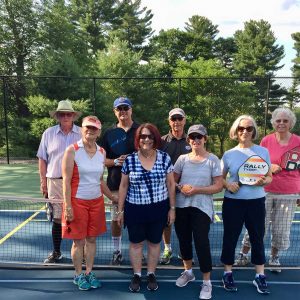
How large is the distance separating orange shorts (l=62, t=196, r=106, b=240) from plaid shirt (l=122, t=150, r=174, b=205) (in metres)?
0.42

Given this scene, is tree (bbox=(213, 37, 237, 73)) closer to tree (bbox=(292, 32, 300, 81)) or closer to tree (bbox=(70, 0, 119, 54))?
tree (bbox=(292, 32, 300, 81))

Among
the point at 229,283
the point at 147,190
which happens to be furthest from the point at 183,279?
the point at 147,190

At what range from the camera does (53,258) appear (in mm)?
4824

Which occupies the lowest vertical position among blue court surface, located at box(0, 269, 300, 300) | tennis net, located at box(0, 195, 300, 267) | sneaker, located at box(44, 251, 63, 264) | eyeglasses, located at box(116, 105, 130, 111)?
tennis net, located at box(0, 195, 300, 267)

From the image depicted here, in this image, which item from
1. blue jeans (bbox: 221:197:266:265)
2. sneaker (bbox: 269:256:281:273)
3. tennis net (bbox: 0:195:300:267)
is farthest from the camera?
tennis net (bbox: 0:195:300:267)

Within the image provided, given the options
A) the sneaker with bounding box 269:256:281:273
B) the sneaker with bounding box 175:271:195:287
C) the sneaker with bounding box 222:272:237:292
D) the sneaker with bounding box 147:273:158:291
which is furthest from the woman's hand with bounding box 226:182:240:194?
the sneaker with bounding box 269:256:281:273

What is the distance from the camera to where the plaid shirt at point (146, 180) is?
3.64 metres

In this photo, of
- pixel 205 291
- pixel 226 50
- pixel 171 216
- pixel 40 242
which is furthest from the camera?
pixel 226 50

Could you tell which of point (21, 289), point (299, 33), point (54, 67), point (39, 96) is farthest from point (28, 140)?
point (299, 33)

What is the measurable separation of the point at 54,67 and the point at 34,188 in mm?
12209

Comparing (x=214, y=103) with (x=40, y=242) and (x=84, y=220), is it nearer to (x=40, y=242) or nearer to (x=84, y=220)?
(x=40, y=242)

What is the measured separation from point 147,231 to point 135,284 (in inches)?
26.9

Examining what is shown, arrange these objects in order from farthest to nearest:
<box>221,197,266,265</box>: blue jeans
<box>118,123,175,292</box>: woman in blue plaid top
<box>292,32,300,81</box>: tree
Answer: <box>292,32,300,81</box>: tree
<box>221,197,266,265</box>: blue jeans
<box>118,123,175,292</box>: woman in blue plaid top

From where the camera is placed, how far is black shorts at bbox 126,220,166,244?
12.4ft
